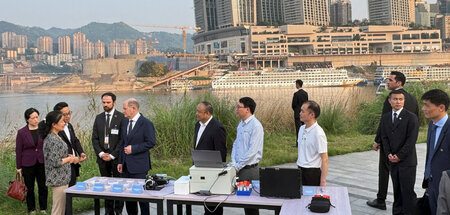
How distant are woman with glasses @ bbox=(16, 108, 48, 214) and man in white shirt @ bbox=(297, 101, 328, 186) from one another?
121 inches

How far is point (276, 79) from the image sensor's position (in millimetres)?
56844

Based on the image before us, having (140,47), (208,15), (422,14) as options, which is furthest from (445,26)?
(140,47)

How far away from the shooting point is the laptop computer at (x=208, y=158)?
340 centimetres

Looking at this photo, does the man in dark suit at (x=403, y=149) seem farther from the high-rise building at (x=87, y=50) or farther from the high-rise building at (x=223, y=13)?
the high-rise building at (x=87, y=50)

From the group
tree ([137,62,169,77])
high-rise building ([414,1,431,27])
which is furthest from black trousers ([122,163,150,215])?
high-rise building ([414,1,431,27])

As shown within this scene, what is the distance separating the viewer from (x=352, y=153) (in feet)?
28.9

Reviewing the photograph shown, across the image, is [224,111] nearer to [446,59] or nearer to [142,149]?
[142,149]

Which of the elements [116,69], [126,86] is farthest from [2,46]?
[126,86]

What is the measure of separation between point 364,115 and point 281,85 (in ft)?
145

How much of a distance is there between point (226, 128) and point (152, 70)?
280 feet

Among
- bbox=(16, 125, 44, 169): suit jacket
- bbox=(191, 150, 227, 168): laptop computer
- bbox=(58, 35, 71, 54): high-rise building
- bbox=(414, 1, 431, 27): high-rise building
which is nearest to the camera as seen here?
bbox=(191, 150, 227, 168): laptop computer

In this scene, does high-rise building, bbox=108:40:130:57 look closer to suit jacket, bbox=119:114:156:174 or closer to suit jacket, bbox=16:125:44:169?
suit jacket, bbox=16:125:44:169

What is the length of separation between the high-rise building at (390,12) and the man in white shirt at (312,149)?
12790cm

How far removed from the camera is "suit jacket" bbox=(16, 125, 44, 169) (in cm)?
492
